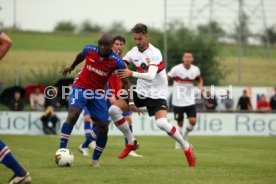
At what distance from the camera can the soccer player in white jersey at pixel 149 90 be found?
12539 millimetres

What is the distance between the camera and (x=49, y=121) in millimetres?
27703

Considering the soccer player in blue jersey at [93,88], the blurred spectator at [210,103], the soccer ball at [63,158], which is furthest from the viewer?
the blurred spectator at [210,103]

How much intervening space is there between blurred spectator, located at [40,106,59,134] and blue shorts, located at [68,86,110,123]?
51.3 feet

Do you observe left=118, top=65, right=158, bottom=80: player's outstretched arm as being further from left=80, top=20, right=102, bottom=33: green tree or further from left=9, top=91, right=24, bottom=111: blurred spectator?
left=80, top=20, right=102, bottom=33: green tree

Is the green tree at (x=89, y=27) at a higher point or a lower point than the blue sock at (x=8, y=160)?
higher

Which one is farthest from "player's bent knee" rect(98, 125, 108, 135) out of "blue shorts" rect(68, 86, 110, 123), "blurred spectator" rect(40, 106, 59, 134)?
"blurred spectator" rect(40, 106, 59, 134)

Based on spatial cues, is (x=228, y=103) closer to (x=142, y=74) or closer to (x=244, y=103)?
(x=244, y=103)

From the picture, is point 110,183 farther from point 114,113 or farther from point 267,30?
point 267,30

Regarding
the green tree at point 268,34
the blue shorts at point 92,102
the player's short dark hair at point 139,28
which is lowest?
the blue shorts at point 92,102

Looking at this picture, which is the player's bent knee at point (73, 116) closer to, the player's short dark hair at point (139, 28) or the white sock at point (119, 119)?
the white sock at point (119, 119)

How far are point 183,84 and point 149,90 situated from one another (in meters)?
6.62

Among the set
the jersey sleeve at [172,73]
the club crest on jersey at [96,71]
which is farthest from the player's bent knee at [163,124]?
the jersey sleeve at [172,73]

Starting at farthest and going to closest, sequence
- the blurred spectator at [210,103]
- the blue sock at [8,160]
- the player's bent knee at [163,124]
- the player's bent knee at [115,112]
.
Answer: the blurred spectator at [210,103] < the player's bent knee at [115,112] < the player's bent knee at [163,124] < the blue sock at [8,160]

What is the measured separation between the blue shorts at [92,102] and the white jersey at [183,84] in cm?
764
